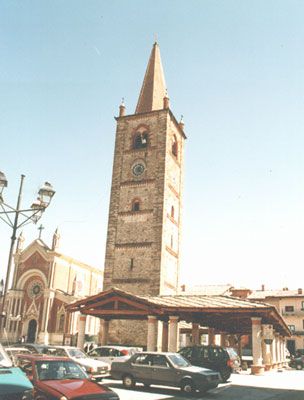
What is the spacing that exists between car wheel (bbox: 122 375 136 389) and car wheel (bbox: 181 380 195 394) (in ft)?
6.97

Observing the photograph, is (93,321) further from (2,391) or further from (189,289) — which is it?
(2,391)

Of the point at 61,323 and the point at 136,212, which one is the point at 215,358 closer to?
the point at 136,212

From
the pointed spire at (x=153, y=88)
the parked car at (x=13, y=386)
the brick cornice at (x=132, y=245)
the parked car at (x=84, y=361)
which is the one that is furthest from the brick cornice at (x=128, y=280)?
the parked car at (x=13, y=386)

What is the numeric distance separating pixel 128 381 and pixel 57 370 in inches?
225

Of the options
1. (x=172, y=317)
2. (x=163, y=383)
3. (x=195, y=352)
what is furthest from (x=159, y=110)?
(x=163, y=383)

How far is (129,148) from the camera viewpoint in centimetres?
3803

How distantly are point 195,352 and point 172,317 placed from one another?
4.08 metres

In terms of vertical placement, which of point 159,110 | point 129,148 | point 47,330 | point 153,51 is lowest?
point 47,330

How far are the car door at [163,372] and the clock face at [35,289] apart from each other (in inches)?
1446

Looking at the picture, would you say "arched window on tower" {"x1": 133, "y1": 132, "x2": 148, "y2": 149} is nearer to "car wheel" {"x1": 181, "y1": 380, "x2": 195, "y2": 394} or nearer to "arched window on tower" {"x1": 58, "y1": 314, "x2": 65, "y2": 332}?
"arched window on tower" {"x1": 58, "y1": 314, "x2": 65, "y2": 332}

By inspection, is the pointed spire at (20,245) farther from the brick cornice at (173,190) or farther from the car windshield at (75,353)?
the car windshield at (75,353)

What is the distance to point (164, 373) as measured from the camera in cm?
1373

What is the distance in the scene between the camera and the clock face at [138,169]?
36.4 metres

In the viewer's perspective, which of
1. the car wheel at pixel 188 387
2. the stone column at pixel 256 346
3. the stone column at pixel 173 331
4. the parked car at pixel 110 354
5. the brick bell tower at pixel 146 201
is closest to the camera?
the car wheel at pixel 188 387
